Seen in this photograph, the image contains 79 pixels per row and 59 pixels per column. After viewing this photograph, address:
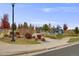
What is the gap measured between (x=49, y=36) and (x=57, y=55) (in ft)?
0.88

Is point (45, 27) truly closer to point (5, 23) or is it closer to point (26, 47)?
point (26, 47)

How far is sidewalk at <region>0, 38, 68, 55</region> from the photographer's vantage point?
1844cm

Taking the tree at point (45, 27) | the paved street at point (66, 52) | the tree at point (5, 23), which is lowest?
the paved street at point (66, 52)

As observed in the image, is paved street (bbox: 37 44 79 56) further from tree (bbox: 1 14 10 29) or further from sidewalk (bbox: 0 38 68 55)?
tree (bbox: 1 14 10 29)

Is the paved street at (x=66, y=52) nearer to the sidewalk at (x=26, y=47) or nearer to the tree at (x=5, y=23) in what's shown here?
the sidewalk at (x=26, y=47)

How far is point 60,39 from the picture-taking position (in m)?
18.5

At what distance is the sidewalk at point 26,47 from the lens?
726 inches

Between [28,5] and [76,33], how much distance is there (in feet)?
2.31

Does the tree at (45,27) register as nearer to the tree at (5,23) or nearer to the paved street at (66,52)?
the paved street at (66,52)

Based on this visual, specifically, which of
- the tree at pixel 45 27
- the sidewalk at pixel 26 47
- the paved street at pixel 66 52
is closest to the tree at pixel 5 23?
the sidewalk at pixel 26 47

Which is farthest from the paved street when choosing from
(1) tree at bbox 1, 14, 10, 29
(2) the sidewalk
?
(1) tree at bbox 1, 14, 10, 29

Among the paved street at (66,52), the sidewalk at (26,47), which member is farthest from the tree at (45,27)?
the paved street at (66,52)

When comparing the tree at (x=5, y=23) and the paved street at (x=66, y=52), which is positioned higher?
the tree at (x=5, y=23)

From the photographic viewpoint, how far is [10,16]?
18.4 m
